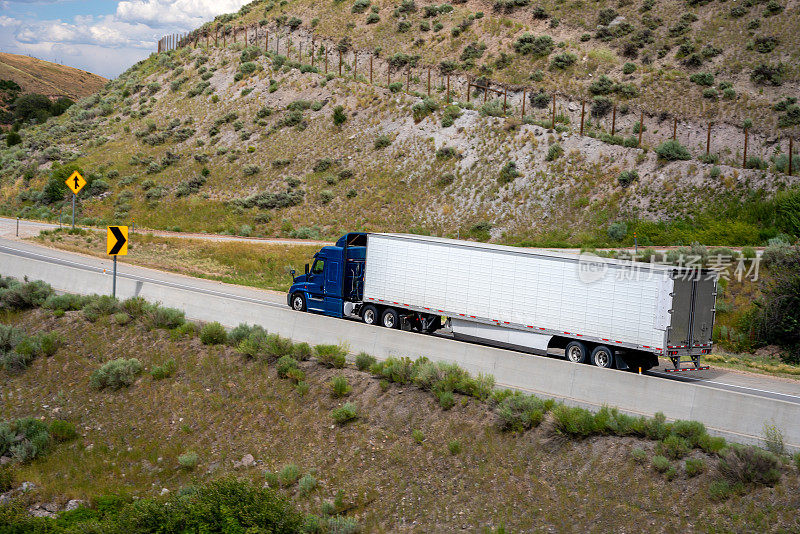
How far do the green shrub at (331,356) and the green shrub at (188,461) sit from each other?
4399 mm

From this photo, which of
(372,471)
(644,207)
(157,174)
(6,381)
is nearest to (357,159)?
(157,174)

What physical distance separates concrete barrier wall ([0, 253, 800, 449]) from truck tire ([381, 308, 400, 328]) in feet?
11.2

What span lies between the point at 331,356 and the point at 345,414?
2670 mm

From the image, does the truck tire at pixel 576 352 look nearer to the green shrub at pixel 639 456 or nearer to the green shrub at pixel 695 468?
the green shrub at pixel 639 456

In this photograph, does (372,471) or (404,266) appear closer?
(372,471)

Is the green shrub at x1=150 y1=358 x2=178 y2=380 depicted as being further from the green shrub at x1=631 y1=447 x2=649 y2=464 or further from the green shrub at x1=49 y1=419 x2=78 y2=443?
the green shrub at x1=631 y1=447 x2=649 y2=464

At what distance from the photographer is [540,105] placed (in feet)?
192

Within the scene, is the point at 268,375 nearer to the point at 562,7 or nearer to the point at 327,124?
the point at 327,124

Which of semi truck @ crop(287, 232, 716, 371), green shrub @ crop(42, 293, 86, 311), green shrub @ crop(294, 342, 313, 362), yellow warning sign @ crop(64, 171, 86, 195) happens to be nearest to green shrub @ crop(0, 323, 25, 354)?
green shrub @ crop(42, 293, 86, 311)

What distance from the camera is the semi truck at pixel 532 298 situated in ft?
57.9

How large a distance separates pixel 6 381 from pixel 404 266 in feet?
43.5

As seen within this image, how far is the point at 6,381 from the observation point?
21250 mm

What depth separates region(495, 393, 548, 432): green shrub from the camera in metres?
14.8

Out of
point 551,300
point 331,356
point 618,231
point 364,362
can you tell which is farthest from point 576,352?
point 618,231
